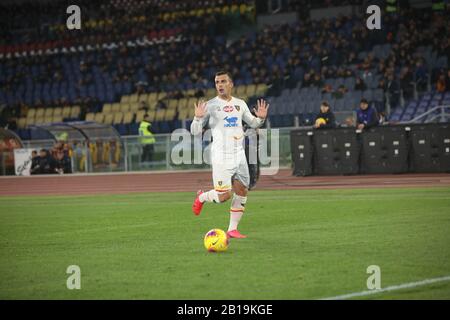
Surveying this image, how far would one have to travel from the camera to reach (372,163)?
2780cm

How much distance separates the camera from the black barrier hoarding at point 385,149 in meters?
27.4

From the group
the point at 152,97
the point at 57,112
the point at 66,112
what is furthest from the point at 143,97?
the point at 57,112

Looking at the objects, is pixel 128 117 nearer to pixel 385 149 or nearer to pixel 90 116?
pixel 90 116

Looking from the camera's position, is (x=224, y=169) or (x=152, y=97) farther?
(x=152, y=97)

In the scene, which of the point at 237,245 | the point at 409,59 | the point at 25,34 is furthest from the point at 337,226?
the point at 25,34

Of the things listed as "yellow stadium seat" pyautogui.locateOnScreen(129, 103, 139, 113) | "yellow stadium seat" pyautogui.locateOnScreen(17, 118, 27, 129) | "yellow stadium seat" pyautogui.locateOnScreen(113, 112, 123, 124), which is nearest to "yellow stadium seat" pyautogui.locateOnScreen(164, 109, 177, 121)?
"yellow stadium seat" pyautogui.locateOnScreen(129, 103, 139, 113)

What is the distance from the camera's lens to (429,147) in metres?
27.0

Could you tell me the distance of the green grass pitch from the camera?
9.04 metres

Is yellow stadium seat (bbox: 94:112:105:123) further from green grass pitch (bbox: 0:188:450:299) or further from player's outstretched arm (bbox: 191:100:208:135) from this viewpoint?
player's outstretched arm (bbox: 191:100:208:135)

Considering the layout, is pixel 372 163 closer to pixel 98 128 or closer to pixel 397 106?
pixel 397 106

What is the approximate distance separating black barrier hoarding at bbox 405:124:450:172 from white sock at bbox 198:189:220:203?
1498cm

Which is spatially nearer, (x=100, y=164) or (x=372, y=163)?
(x=372, y=163)

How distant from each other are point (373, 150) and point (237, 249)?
1636 centimetres
